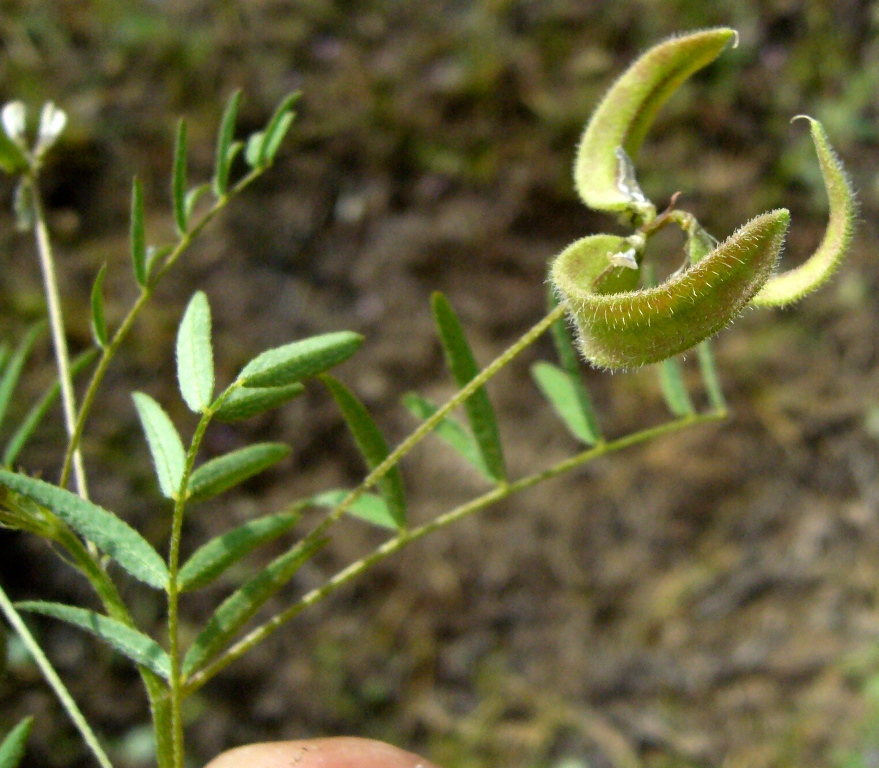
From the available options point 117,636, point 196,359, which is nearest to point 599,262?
point 196,359

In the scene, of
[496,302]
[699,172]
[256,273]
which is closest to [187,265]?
[256,273]

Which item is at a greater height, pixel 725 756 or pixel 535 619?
pixel 535 619

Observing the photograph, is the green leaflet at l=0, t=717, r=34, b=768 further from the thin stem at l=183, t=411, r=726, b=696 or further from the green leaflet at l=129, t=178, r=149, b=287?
the green leaflet at l=129, t=178, r=149, b=287

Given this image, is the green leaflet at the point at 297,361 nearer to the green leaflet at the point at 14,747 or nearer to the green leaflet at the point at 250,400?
the green leaflet at the point at 250,400

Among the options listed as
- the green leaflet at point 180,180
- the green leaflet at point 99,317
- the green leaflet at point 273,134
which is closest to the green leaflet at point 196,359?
the green leaflet at point 99,317

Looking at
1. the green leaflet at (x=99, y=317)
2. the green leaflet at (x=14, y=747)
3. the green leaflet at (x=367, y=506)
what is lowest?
the green leaflet at (x=14, y=747)

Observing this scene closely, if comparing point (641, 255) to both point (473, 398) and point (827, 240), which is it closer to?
point (827, 240)

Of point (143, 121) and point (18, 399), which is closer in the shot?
point (18, 399)

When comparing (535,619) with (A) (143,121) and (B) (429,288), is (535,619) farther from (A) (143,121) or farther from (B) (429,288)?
(A) (143,121)
